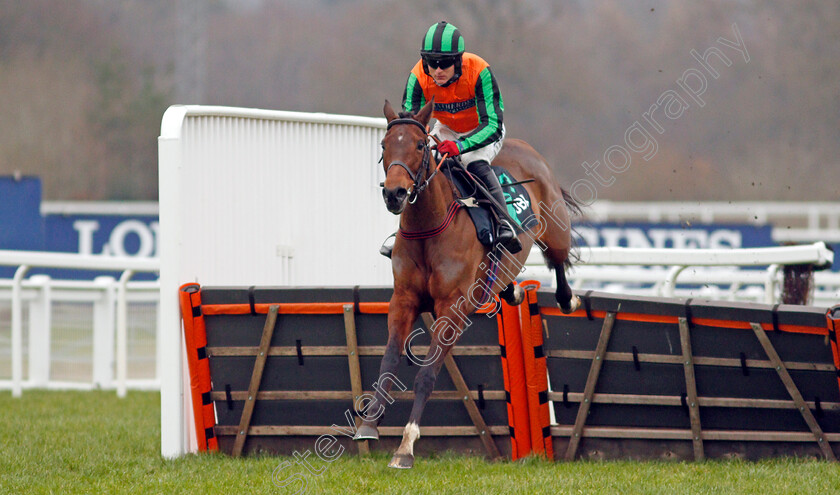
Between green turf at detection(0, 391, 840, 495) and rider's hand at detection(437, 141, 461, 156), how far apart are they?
1.85 meters

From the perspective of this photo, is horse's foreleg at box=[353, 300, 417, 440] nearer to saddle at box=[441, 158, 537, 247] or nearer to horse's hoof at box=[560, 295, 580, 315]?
saddle at box=[441, 158, 537, 247]

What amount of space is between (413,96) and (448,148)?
0.39 metres

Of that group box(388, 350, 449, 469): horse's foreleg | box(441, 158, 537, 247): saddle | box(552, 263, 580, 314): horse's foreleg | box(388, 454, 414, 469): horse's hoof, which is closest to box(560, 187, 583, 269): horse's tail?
box(441, 158, 537, 247): saddle

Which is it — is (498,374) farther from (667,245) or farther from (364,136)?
(667,245)

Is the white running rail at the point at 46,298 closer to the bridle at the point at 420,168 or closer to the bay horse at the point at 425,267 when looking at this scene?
the bay horse at the point at 425,267

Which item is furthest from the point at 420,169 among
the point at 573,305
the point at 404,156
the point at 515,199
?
the point at 573,305

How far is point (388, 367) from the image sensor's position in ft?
18.0

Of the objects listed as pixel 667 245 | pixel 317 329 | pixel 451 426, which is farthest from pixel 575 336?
Result: pixel 667 245

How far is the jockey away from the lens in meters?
5.91

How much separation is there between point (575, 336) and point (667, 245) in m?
9.41

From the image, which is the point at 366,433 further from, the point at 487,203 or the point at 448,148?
the point at 448,148

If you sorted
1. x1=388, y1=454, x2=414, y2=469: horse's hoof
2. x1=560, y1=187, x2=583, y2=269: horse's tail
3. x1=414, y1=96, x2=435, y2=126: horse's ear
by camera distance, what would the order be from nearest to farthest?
1. x1=388, y1=454, x2=414, y2=469: horse's hoof
2. x1=414, y1=96, x2=435, y2=126: horse's ear
3. x1=560, y1=187, x2=583, y2=269: horse's tail

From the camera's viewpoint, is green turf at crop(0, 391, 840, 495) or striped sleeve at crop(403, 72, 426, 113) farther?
striped sleeve at crop(403, 72, 426, 113)

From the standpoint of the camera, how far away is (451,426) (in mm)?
6453
